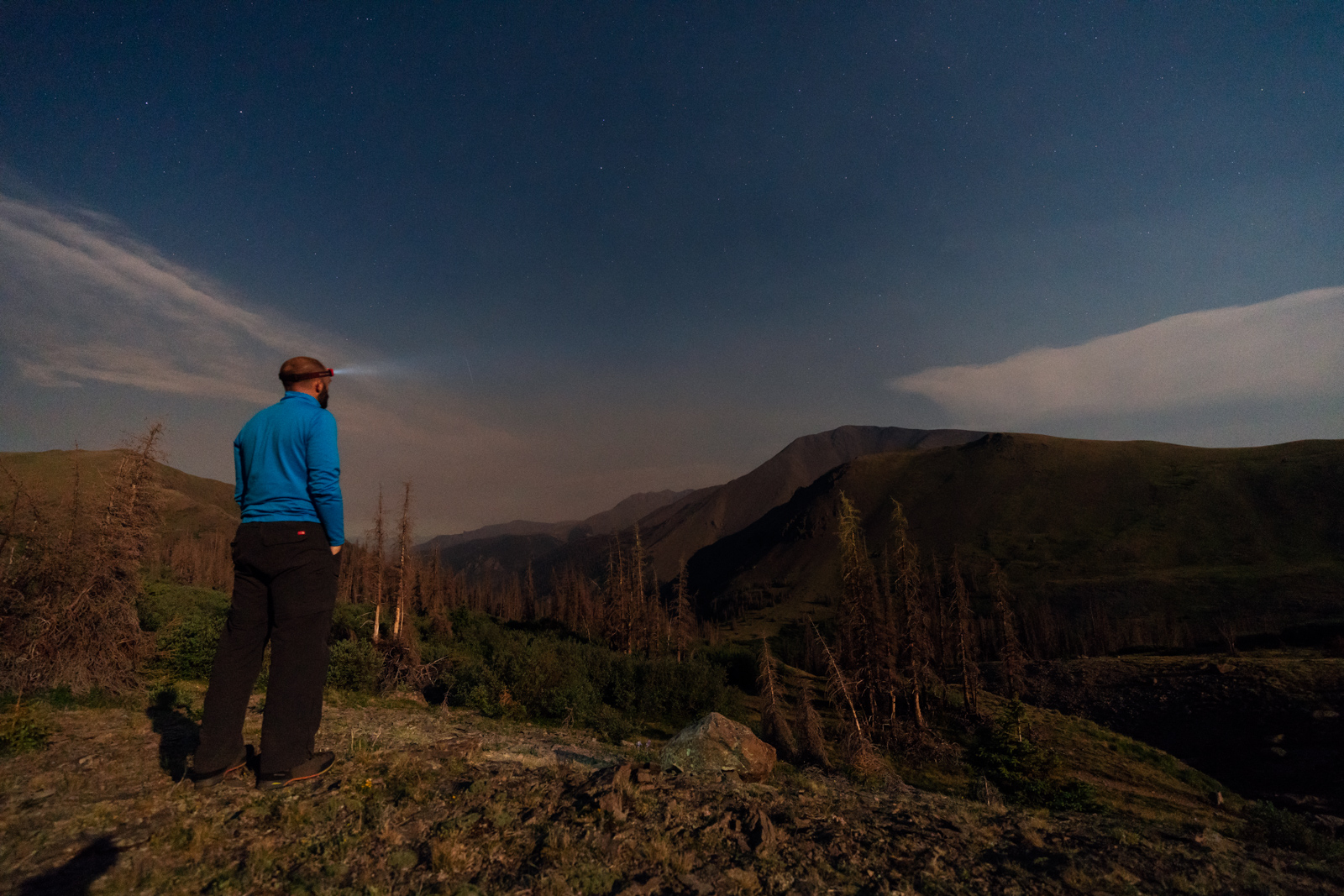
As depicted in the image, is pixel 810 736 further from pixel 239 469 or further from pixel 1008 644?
pixel 1008 644

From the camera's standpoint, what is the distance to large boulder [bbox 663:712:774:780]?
29.7 ft

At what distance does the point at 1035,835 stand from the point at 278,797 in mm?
5369

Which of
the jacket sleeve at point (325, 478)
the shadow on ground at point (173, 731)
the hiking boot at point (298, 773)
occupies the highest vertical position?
the jacket sleeve at point (325, 478)

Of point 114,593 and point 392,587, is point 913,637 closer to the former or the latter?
point 392,587

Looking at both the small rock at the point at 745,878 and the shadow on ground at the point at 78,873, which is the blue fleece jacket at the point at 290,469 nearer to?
the shadow on ground at the point at 78,873

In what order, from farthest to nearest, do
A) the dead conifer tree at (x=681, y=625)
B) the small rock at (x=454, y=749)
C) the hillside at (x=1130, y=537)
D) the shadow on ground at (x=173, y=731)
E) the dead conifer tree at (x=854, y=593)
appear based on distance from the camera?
the hillside at (x=1130, y=537) → the dead conifer tree at (x=681, y=625) → the dead conifer tree at (x=854, y=593) → the small rock at (x=454, y=749) → the shadow on ground at (x=173, y=731)

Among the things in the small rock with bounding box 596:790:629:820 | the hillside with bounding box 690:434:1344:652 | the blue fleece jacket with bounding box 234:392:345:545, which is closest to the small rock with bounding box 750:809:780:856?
the small rock with bounding box 596:790:629:820

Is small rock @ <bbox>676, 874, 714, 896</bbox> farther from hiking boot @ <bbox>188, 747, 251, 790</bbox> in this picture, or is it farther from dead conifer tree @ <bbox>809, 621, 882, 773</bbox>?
dead conifer tree @ <bbox>809, 621, 882, 773</bbox>

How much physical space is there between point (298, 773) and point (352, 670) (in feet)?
42.6

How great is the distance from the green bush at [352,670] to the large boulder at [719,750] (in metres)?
9.80

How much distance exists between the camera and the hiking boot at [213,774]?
13.6ft

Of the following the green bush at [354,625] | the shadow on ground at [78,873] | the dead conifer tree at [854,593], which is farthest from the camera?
the dead conifer tree at [854,593]

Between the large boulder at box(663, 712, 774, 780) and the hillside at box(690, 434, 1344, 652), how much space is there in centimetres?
4820

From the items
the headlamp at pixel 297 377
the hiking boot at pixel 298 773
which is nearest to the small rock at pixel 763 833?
the hiking boot at pixel 298 773
